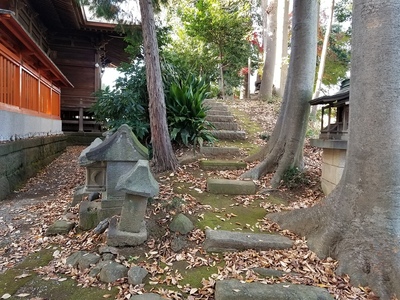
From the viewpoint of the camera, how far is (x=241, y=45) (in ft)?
41.9

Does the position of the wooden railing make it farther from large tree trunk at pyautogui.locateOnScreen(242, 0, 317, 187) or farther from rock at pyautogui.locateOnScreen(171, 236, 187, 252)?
large tree trunk at pyautogui.locateOnScreen(242, 0, 317, 187)

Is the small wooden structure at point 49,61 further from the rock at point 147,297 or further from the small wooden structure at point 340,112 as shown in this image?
the small wooden structure at point 340,112

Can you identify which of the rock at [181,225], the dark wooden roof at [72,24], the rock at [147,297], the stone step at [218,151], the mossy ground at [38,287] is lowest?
the mossy ground at [38,287]

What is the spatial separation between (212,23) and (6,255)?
11.0 metres

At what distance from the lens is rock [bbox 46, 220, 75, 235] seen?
3.50m

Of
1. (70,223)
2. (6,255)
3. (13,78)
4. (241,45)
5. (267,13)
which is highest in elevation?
(267,13)

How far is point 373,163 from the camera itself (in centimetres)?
255

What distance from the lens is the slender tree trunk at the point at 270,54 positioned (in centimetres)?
1179

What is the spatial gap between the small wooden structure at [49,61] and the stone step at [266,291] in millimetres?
5273

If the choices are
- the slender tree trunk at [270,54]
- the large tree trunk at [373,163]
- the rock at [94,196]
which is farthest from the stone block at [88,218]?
the slender tree trunk at [270,54]

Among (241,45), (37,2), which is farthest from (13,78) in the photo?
(241,45)

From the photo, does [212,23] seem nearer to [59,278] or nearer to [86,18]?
[86,18]

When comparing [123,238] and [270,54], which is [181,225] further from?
[270,54]

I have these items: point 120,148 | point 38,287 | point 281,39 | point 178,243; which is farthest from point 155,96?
point 281,39
